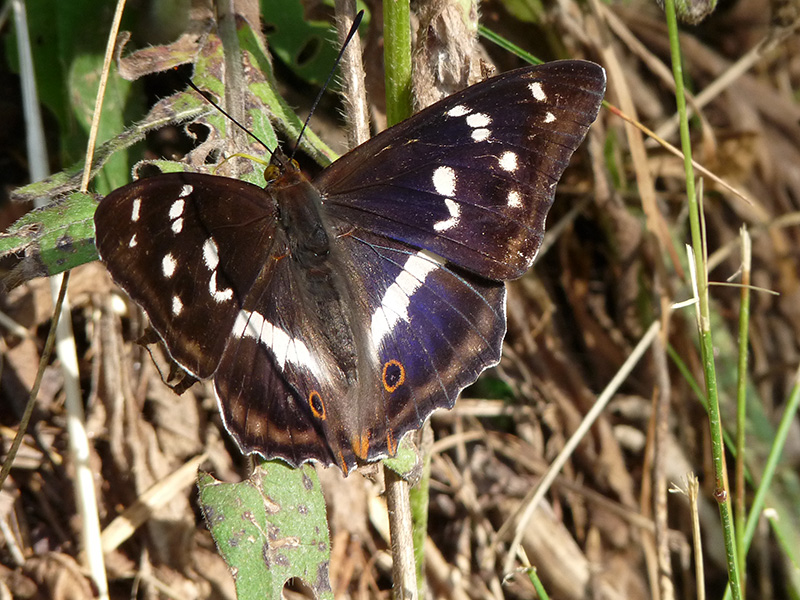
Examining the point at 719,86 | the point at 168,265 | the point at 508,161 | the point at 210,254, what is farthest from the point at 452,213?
the point at 719,86

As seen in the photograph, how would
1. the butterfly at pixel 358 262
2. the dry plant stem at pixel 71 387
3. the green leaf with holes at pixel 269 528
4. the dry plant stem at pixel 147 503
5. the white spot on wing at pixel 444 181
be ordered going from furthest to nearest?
the dry plant stem at pixel 147 503 → the dry plant stem at pixel 71 387 → the white spot on wing at pixel 444 181 → the butterfly at pixel 358 262 → the green leaf with holes at pixel 269 528

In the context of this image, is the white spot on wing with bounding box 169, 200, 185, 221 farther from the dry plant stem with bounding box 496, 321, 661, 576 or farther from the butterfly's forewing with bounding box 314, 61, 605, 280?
the dry plant stem with bounding box 496, 321, 661, 576

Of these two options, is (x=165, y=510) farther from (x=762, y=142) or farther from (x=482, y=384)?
(x=762, y=142)

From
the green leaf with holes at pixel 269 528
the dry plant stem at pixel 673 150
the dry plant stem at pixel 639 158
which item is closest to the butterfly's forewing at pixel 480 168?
the dry plant stem at pixel 673 150

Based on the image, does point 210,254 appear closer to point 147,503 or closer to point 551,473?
point 147,503

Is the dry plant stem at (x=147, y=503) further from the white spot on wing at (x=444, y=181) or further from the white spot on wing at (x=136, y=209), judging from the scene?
the white spot on wing at (x=444, y=181)
